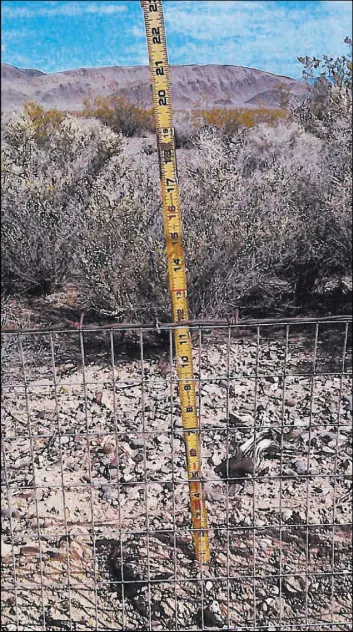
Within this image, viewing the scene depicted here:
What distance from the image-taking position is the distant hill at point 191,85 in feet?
A: 19.4

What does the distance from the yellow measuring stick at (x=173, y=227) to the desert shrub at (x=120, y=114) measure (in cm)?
615

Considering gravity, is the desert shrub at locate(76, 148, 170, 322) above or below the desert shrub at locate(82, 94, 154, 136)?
below

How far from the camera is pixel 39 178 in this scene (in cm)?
675

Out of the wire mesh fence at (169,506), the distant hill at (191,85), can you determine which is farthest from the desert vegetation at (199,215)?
the wire mesh fence at (169,506)

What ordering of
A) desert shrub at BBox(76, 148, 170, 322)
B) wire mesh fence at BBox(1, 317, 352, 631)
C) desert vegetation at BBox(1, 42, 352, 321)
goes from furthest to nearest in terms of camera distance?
desert vegetation at BBox(1, 42, 352, 321), desert shrub at BBox(76, 148, 170, 322), wire mesh fence at BBox(1, 317, 352, 631)

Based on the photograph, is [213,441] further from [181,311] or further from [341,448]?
[181,311]

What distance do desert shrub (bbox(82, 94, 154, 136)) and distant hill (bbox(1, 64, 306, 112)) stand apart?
487mm

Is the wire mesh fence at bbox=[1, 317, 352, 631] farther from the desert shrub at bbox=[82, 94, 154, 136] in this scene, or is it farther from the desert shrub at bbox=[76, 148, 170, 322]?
the desert shrub at bbox=[82, 94, 154, 136]

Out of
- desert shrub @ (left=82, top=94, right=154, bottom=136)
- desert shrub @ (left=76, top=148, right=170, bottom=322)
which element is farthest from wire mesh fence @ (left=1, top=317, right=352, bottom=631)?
desert shrub @ (left=82, top=94, right=154, bottom=136)

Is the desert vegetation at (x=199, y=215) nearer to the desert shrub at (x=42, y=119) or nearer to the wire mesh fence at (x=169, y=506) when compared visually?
the desert shrub at (x=42, y=119)

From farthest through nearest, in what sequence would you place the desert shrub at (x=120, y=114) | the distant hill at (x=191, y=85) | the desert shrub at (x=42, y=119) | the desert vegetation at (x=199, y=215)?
the desert shrub at (x=120, y=114), the desert shrub at (x=42, y=119), the distant hill at (x=191, y=85), the desert vegetation at (x=199, y=215)

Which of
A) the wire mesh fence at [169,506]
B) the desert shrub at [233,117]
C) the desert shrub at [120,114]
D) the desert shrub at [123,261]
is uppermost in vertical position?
the desert shrub at [120,114]

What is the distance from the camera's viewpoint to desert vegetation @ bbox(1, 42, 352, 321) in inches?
210


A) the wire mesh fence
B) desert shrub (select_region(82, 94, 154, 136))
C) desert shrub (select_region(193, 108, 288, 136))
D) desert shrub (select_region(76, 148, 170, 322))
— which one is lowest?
the wire mesh fence
